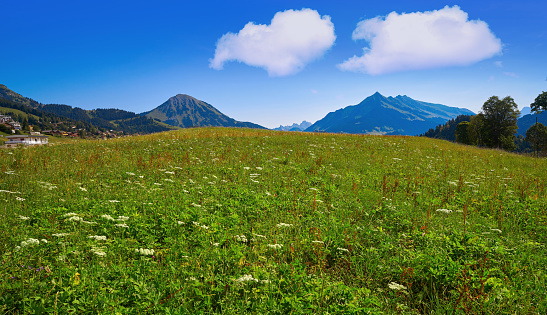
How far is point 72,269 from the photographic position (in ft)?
11.7

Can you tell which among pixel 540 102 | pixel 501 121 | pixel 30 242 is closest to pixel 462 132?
pixel 501 121

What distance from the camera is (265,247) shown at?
4.83 metres

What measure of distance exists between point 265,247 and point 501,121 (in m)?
64.5

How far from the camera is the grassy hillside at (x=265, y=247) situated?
3.35 meters

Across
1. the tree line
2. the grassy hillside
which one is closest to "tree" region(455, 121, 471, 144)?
the tree line

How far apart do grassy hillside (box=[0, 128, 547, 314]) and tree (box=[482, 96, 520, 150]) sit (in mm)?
52749

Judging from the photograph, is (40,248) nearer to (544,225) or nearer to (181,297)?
(181,297)

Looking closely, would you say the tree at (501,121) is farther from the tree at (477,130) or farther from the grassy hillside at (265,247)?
the grassy hillside at (265,247)

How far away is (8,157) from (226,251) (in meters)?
13.6

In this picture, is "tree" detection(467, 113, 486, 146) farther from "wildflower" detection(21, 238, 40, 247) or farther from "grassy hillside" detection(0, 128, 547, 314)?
"wildflower" detection(21, 238, 40, 247)

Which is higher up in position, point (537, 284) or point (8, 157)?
point (8, 157)

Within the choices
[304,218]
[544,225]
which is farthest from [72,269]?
[544,225]

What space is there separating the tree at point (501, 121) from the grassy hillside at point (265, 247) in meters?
52.7

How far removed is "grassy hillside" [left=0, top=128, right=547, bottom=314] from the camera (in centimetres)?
335
